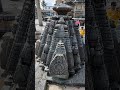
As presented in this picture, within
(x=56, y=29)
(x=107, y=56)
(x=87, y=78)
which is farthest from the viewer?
(x=56, y=29)

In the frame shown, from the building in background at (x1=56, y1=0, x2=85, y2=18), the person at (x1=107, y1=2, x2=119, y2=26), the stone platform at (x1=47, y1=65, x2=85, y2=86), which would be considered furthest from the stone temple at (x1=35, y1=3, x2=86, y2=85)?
the person at (x1=107, y1=2, x2=119, y2=26)

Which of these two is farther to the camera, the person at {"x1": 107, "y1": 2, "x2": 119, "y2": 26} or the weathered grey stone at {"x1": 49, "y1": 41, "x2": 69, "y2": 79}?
the weathered grey stone at {"x1": 49, "y1": 41, "x2": 69, "y2": 79}

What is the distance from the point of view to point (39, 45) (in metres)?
4.77

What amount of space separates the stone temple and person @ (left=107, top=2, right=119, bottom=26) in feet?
3.78

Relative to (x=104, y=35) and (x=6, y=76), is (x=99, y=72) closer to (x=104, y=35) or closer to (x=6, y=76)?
(x=104, y=35)

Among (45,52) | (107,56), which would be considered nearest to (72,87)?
(45,52)

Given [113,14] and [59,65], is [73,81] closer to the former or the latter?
[59,65]

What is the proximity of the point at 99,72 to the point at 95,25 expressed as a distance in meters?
0.51

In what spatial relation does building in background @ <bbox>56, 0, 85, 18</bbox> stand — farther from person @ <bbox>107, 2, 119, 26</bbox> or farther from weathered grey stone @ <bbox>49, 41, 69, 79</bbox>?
person @ <bbox>107, 2, 119, 26</bbox>

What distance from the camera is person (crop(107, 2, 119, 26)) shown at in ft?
7.17

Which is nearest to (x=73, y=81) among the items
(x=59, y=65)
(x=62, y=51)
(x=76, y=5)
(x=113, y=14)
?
(x=59, y=65)

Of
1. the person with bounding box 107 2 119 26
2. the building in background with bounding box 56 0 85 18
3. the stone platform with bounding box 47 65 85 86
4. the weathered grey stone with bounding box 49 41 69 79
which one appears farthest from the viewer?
the building in background with bounding box 56 0 85 18

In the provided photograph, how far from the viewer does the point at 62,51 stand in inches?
143

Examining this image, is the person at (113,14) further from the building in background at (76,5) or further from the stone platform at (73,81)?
the building in background at (76,5)
